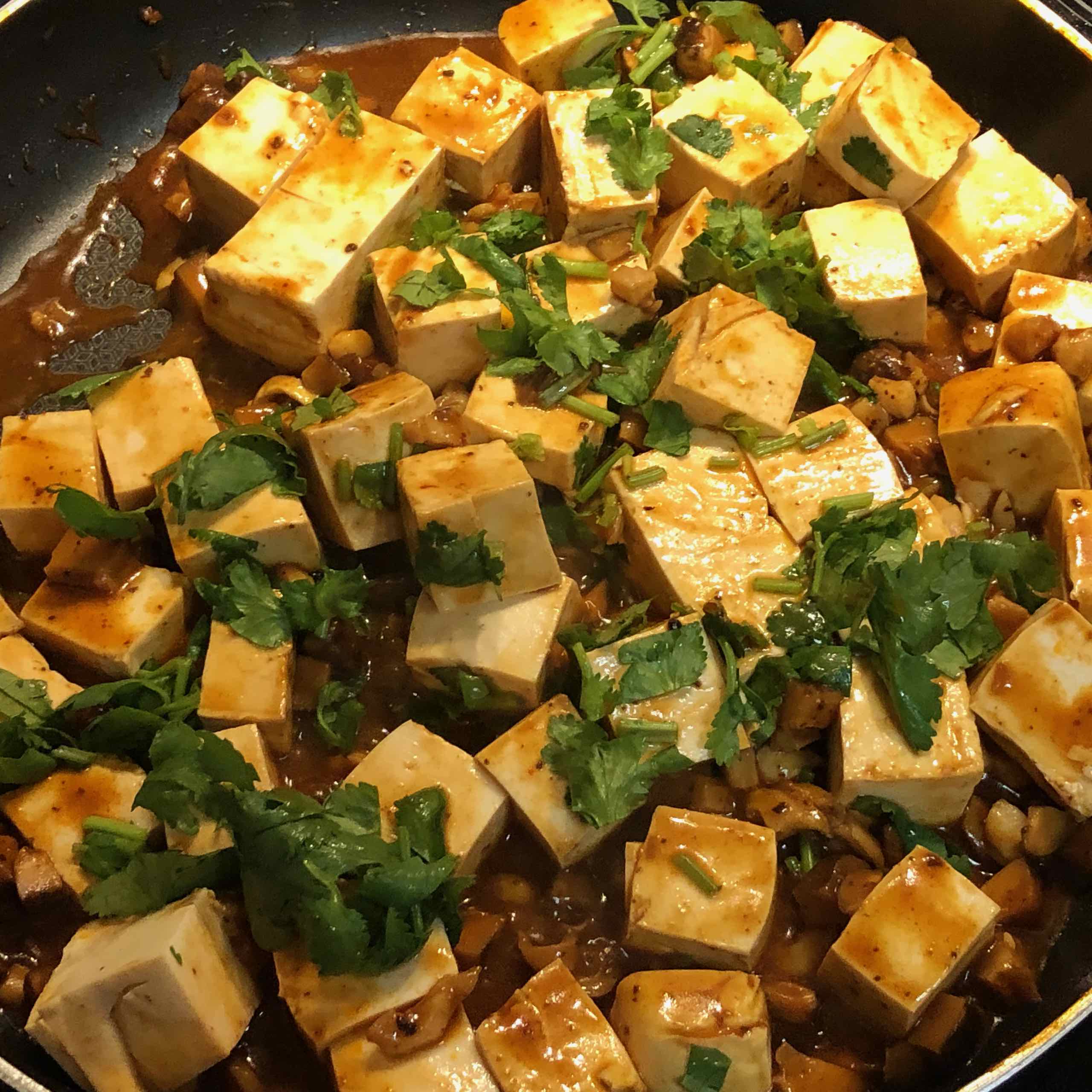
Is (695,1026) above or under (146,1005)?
under

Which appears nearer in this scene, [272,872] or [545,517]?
[272,872]

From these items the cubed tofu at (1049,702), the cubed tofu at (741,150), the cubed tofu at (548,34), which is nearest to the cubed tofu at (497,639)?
the cubed tofu at (1049,702)

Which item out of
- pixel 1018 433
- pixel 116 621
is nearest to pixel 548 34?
pixel 1018 433

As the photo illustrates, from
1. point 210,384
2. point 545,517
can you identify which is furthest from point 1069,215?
point 210,384

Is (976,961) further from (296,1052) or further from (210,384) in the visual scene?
(210,384)

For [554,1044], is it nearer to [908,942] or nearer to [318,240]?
[908,942]

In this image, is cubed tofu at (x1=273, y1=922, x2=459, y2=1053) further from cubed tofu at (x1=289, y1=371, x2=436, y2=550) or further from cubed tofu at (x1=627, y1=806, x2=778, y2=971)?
cubed tofu at (x1=289, y1=371, x2=436, y2=550)

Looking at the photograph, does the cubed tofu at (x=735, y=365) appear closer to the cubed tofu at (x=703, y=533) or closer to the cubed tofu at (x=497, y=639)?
the cubed tofu at (x=703, y=533)
